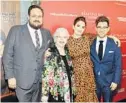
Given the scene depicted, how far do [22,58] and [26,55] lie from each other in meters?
0.06

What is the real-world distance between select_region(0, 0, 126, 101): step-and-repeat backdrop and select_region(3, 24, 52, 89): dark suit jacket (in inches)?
14.9

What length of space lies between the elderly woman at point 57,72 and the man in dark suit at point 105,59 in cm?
45

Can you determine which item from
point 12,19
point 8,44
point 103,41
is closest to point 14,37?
point 8,44

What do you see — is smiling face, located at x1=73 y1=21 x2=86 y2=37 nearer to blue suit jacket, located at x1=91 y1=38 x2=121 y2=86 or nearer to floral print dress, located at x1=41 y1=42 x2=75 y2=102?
blue suit jacket, located at x1=91 y1=38 x2=121 y2=86

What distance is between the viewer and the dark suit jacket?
11.4 feet

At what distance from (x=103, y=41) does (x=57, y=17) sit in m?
0.78

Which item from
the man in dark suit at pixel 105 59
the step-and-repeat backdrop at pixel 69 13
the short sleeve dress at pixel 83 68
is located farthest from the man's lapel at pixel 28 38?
the man in dark suit at pixel 105 59

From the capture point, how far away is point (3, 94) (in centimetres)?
384

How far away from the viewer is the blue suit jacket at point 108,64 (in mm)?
3877

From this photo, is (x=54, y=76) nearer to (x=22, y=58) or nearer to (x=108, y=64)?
(x=22, y=58)

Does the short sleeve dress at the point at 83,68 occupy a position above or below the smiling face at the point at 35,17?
below

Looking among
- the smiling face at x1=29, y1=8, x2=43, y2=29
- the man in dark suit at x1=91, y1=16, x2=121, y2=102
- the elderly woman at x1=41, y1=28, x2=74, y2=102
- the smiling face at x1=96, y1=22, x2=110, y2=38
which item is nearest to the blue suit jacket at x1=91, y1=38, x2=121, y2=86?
the man in dark suit at x1=91, y1=16, x2=121, y2=102

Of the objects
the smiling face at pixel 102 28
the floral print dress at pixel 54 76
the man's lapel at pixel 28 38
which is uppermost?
the smiling face at pixel 102 28

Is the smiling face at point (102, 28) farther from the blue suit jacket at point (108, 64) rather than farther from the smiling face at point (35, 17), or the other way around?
the smiling face at point (35, 17)
